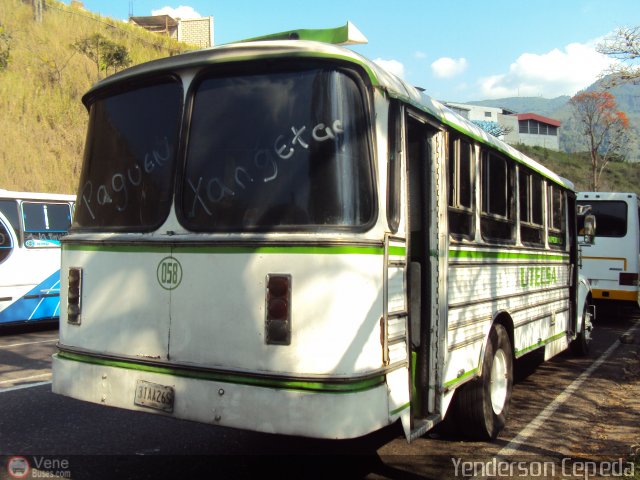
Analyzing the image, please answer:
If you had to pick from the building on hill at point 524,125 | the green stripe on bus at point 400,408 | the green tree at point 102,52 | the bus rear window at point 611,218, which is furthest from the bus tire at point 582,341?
the building on hill at point 524,125

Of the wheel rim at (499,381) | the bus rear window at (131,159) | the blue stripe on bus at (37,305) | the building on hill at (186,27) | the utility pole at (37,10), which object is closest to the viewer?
the bus rear window at (131,159)

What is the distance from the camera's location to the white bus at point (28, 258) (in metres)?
10.6

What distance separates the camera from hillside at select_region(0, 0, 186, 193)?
2356cm

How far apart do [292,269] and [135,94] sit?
1.81 meters

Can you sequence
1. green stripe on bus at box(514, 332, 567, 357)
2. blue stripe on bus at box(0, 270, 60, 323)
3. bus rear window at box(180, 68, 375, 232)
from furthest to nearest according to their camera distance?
1. blue stripe on bus at box(0, 270, 60, 323)
2. green stripe on bus at box(514, 332, 567, 357)
3. bus rear window at box(180, 68, 375, 232)

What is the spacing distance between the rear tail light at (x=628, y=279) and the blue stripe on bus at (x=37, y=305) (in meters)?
11.9

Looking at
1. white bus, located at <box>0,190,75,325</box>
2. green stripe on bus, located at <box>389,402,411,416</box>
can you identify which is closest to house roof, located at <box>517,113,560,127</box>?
white bus, located at <box>0,190,75,325</box>

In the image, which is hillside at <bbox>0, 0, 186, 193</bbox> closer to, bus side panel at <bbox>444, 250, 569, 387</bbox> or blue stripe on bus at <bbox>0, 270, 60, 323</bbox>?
blue stripe on bus at <bbox>0, 270, 60, 323</bbox>

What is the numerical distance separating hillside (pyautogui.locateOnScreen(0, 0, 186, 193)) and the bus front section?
2099 cm

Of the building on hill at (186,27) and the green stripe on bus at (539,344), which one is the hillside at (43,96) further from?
the green stripe on bus at (539,344)

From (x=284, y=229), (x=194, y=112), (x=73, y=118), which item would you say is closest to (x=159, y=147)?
(x=194, y=112)

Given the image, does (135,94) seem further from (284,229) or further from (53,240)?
(53,240)

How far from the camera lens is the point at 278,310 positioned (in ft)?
11.0

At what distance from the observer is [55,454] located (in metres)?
4.55
